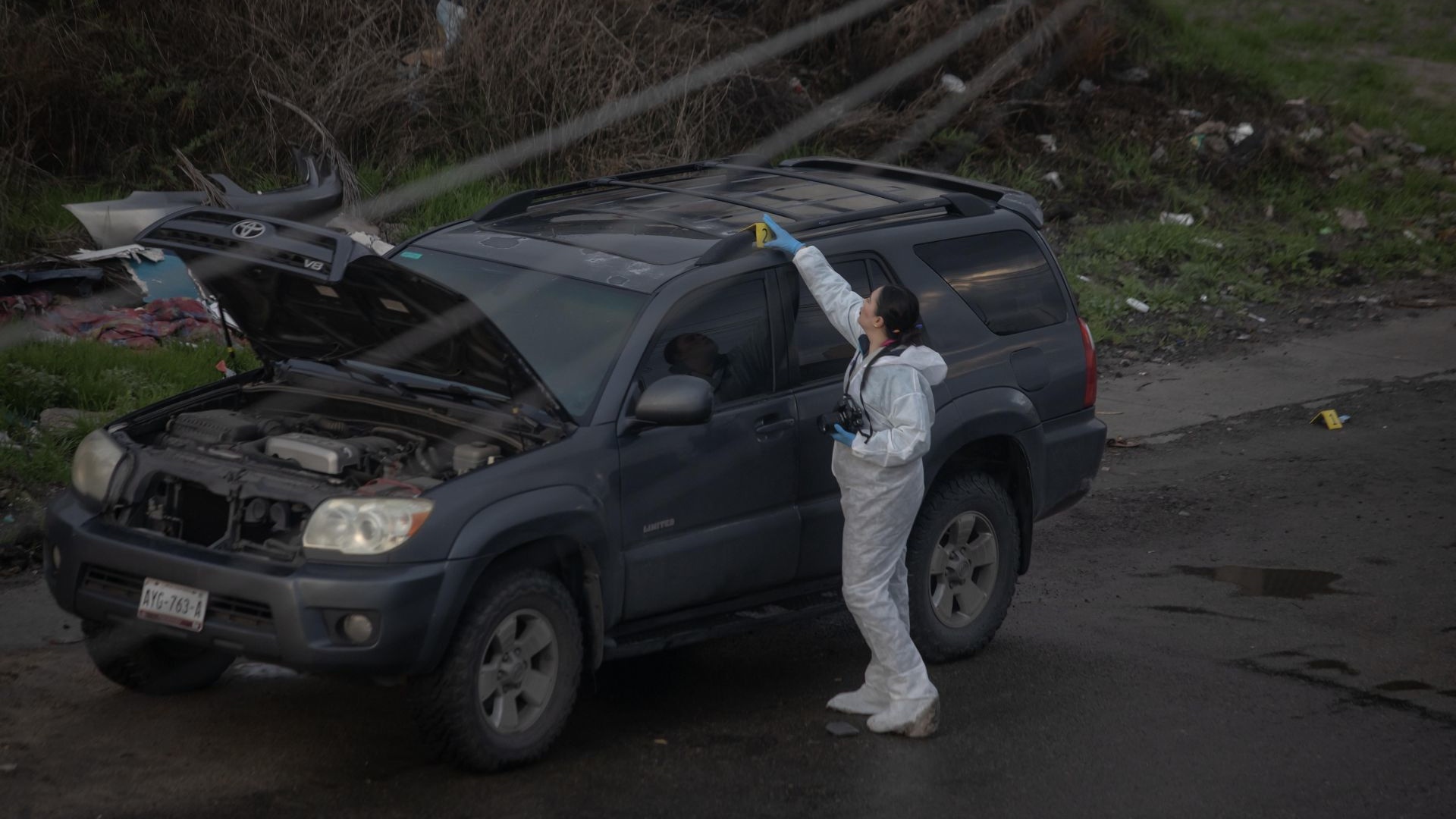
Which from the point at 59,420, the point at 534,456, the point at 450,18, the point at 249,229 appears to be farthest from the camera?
the point at 450,18

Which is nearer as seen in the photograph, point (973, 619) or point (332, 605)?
point (332, 605)

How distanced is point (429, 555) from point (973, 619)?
2660mm

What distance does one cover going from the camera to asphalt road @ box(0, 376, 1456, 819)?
4.84 metres

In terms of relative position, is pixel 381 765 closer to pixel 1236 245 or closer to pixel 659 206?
pixel 659 206

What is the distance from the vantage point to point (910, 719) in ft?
17.9

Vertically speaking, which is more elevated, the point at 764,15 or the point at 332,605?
the point at 764,15

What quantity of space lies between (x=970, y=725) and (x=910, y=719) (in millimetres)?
340

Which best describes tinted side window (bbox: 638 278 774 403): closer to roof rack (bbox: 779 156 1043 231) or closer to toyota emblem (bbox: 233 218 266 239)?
toyota emblem (bbox: 233 218 266 239)

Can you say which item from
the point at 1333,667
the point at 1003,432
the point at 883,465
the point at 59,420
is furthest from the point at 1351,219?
the point at 59,420

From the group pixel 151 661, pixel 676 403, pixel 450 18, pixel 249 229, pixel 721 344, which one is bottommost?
pixel 151 661

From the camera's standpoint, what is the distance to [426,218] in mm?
11719

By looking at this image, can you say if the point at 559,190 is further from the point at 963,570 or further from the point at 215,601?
the point at 215,601

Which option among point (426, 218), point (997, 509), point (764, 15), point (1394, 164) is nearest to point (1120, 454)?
point (997, 509)

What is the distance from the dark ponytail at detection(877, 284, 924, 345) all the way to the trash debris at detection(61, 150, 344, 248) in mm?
6319
